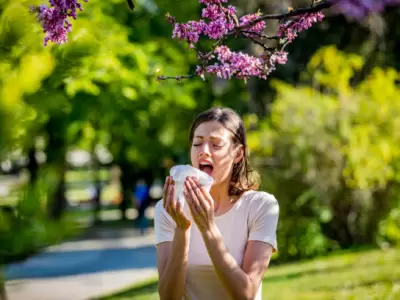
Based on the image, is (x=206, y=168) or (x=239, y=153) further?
(x=239, y=153)

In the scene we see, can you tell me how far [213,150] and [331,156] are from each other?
1254 cm

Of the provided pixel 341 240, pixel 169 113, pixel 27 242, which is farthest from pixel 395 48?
pixel 27 242

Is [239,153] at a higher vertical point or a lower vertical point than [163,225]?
higher

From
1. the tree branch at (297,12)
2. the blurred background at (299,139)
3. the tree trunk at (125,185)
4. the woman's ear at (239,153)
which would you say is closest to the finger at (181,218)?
the woman's ear at (239,153)

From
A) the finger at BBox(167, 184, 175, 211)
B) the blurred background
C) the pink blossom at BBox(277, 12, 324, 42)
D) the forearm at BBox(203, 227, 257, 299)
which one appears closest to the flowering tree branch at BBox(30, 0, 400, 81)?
the pink blossom at BBox(277, 12, 324, 42)

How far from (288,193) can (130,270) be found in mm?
4117

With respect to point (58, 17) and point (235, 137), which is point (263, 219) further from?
point (58, 17)

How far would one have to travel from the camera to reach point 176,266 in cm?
267

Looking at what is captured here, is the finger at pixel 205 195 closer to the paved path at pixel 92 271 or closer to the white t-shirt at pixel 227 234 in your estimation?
the white t-shirt at pixel 227 234

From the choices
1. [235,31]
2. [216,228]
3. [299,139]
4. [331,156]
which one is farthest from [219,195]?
[331,156]

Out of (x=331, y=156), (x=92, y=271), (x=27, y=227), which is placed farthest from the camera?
(x=92, y=271)

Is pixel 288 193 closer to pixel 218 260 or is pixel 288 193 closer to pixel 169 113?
pixel 169 113

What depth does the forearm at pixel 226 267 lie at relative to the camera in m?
2.58

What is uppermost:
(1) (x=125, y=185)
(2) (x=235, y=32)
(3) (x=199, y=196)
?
(2) (x=235, y=32)
